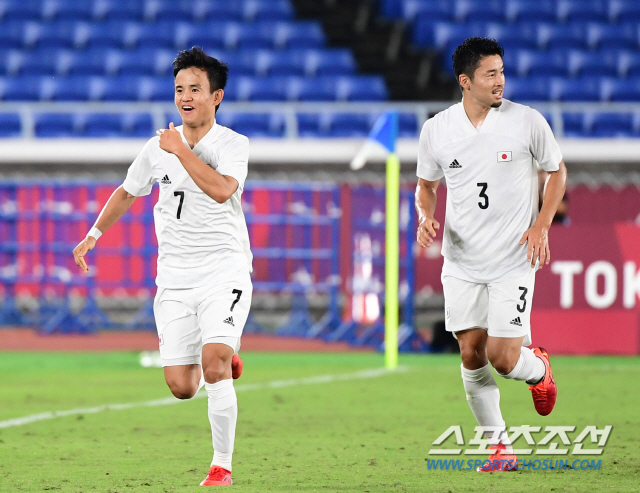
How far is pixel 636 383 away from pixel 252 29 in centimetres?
1079

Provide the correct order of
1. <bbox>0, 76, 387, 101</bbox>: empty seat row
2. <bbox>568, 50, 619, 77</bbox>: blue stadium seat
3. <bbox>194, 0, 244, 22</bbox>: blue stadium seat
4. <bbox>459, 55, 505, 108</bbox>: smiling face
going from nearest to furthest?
<bbox>459, 55, 505, 108</bbox>: smiling face → <bbox>0, 76, 387, 101</bbox>: empty seat row → <bbox>568, 50, 619, 77</bbox>: blue stadium seat → <bbox>194, 0, 244, 22</bbox>: blue stadium seat

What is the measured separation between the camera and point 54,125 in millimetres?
17516

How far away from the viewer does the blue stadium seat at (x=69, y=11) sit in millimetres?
19250

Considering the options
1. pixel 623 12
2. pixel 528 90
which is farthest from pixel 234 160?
pixel 623 12

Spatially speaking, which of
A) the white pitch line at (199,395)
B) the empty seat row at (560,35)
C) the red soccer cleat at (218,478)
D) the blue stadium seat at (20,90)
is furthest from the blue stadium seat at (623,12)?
the red soccer cleat at (218,478)

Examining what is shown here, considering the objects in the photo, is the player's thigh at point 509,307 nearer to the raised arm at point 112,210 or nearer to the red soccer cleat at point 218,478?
the red soccer cleat at point 218,478

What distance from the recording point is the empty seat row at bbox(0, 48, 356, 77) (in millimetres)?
18078

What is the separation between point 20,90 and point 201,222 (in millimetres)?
13672

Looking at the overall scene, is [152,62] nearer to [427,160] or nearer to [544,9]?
[544,9]

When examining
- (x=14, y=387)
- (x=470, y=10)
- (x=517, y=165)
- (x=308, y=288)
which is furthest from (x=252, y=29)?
(x=517, y=165)

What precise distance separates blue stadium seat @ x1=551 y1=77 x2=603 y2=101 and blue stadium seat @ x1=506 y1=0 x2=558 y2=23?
166 cm

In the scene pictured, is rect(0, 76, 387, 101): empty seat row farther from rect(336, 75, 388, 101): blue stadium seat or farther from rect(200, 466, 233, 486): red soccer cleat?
rect(200, 466, 233, 486): red soccer cleat

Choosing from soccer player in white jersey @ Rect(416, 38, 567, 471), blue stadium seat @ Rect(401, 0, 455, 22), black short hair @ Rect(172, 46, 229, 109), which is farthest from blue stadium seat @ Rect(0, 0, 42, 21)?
soccer player in white jersey @ Rect(416, 38, 567, 471)

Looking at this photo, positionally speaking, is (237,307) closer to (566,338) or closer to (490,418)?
(490,418)
